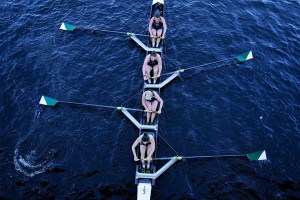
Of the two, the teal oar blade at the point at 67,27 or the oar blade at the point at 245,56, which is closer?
the oar blade at the point at 245,56

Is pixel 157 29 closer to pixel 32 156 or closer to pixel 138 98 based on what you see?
pixel 138 98

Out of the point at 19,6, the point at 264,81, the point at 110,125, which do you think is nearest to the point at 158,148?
the point at 110,125

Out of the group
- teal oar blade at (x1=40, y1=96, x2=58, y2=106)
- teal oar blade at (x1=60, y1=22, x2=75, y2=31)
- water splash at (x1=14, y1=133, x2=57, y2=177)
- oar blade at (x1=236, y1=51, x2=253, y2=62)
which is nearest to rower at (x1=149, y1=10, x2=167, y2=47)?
oar blade at (x1=236, y1=51, x2=253, y2=62)

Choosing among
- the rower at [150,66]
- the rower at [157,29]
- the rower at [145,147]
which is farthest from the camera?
the rower at [157,29]

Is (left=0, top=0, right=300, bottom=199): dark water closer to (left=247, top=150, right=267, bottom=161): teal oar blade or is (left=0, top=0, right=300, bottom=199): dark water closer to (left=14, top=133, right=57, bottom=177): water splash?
(left=14, top=133, right=57, bottom=177): water splash

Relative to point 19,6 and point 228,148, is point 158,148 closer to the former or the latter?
point 228,148

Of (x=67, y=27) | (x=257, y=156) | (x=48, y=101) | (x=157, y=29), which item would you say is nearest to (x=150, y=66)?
(x=157, y=29)

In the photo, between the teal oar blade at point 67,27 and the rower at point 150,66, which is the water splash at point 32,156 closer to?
the rower at point 150,66

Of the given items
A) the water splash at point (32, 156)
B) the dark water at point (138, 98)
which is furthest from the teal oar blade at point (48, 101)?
the water splash at point (32, 156)
